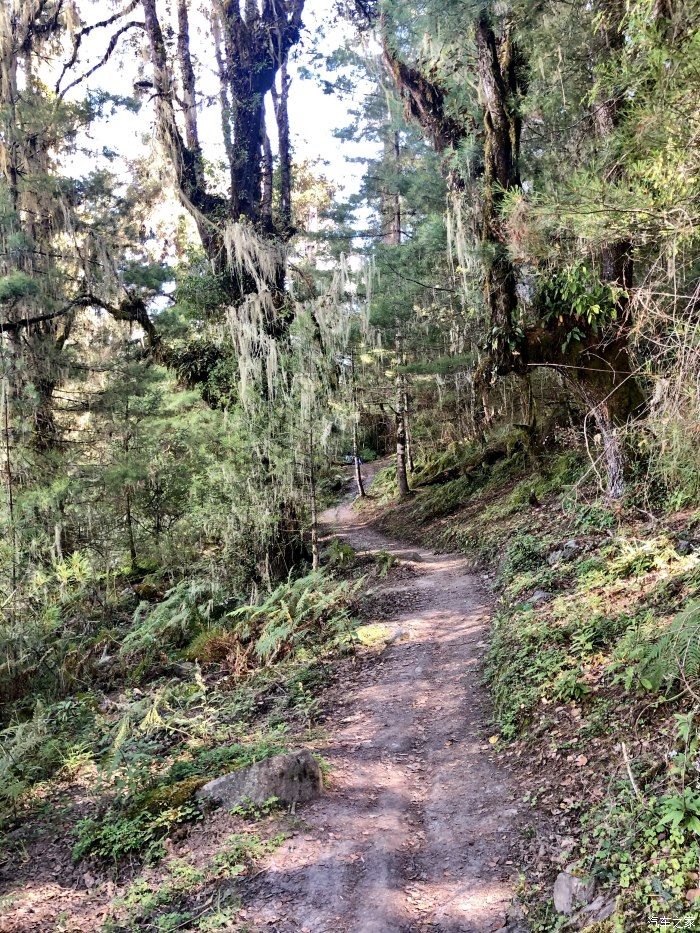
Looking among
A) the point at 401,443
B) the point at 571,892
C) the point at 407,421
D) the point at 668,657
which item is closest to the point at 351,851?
the point at 571,892

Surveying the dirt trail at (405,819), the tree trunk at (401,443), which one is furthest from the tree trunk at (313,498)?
the tree trunk at (401,443)

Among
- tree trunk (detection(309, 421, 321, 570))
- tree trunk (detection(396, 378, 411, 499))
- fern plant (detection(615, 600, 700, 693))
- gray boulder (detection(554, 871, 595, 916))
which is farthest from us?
tree trunk (detection(396, 378, 411, 499))

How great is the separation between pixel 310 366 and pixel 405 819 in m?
6.82

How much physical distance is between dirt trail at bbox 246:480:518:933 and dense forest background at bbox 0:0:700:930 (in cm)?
53

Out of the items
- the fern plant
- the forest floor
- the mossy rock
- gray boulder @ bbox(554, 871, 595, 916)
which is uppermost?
the fern plant

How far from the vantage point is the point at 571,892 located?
10.8ft

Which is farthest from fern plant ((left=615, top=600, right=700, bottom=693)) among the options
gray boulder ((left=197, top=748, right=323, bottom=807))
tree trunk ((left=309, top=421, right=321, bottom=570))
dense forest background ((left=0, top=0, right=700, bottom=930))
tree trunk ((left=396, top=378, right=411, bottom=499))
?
tree trunk ((left=396, top=378, right=411, bottom=499))

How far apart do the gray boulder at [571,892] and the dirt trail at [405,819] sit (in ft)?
1.09

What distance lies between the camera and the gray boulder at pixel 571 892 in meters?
3.22

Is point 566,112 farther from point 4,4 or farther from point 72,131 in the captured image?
point 4,4

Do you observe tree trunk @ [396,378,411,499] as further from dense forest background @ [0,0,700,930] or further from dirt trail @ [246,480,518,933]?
dirt trail @ [246,480,518,933]

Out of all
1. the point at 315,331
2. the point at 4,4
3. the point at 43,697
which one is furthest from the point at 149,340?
the point at 4,4

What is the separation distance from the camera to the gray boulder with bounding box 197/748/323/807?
4852mm

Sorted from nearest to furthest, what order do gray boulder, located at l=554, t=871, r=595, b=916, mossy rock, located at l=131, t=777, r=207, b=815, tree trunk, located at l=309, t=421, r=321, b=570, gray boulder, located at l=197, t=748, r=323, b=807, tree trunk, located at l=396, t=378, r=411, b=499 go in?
gray boulder, located at l=554, t=871, r=595, b=916, gray boulder, located at l=197, t=748, r=323, b=807, mossy rock, located at l=131, t=777, r=207, b=815, tree trunk, located at l=309, t=421, r=321, b=570, tree trunk, located at l=396, t=378, r=411, b=499
